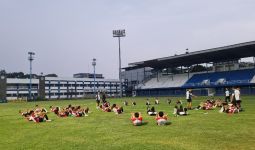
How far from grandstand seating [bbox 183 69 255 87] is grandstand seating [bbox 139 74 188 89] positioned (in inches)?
142

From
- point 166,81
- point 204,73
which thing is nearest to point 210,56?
point 204,73

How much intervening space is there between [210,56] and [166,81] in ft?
74.9

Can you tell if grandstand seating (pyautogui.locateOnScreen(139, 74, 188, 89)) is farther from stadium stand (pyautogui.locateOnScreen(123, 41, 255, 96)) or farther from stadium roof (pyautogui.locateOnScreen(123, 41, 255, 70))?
stadium roof (pyautogui.locateOnScreen(123, 41, 255, 70))

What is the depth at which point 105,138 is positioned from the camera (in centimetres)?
1622

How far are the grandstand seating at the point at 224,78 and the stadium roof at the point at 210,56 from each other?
363 centimetres

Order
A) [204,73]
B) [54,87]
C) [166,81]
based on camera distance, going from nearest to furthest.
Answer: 1. [204,73]
2. [166,81]
3. [54,87]

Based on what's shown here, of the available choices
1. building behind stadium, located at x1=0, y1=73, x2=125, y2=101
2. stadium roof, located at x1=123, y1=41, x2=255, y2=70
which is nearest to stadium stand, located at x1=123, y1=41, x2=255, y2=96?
stadium roof, located at x1=123, y1=41, x2=255, y2=70

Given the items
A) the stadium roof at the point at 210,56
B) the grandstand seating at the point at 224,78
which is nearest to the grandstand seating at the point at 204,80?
the grandstand seating at the point at 224,78

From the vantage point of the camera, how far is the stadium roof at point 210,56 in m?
73.4

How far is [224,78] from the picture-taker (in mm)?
84375

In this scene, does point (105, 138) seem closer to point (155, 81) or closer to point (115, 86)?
point (155, 81)

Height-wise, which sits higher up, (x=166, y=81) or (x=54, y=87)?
(x=54, y=87)

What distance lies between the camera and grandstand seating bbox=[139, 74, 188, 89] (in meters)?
98.9

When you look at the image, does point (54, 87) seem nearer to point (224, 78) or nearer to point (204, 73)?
point (204, 73)
